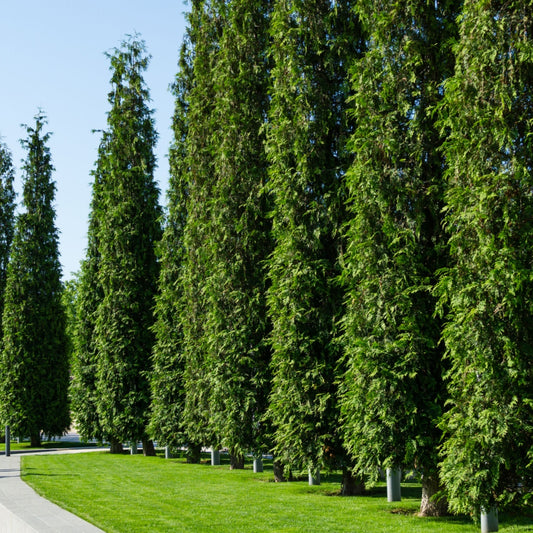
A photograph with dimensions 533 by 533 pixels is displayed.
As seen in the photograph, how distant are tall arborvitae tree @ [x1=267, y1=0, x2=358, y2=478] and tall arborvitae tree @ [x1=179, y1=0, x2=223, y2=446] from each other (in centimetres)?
443

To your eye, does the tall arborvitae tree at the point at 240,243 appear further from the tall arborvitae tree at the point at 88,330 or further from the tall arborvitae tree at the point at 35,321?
the tall arborvitae tree at the point at 35,321

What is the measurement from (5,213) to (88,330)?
11.7 m

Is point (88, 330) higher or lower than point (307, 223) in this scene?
lower

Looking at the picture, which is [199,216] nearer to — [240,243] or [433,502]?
[240,243]

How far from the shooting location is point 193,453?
1983 centimetres

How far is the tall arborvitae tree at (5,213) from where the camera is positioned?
108ft

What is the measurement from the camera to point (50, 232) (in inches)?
1166

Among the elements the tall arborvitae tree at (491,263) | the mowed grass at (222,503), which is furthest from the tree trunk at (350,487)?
the tall arborvitae tree at (491,263)

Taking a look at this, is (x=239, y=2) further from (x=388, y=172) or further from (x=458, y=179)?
(x=458, y=179)

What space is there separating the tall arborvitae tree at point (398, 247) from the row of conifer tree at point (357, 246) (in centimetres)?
3

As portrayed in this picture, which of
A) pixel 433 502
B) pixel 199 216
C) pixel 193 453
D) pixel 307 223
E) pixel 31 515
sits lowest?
pixel 193 453

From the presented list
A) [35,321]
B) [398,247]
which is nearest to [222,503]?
[398,247]

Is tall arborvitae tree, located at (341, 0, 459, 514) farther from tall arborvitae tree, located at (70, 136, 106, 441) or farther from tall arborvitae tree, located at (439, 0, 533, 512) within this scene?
tall arborvitae tree, located at (70, 136, 106, 441)

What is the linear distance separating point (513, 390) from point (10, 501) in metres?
8.99
